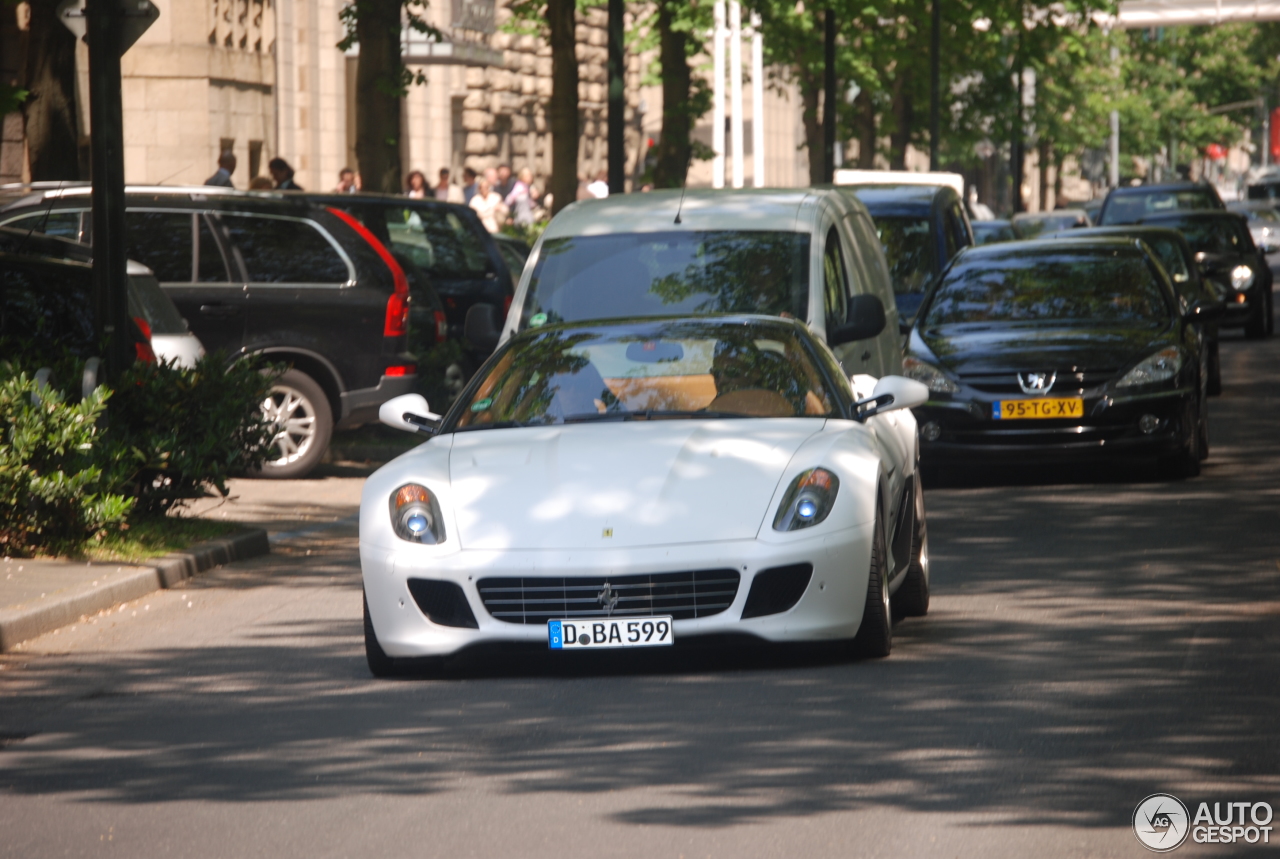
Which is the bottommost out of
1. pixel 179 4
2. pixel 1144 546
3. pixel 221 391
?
pixel 1144 546

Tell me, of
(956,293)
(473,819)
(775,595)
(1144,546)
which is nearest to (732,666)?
(775,595)

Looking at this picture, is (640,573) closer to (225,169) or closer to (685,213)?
(685,213)

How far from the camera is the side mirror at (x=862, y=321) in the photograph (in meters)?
10.7

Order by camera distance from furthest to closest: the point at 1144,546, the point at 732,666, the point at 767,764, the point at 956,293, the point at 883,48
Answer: the point at 883,48
the point at 956,293
the point at 1144,546
the point at 732,666
the point at 767,764

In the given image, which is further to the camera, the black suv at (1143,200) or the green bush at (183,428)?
the black suv at (1143,200)

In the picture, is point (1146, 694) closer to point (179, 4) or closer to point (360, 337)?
point (360, 337)

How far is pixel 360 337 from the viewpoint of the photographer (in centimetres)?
1499

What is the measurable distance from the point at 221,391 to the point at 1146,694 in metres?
6.03

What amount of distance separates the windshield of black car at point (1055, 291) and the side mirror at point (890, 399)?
225 inches

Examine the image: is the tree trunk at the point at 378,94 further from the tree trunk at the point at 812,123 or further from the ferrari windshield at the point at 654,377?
the tree trunk at the point at 812,123

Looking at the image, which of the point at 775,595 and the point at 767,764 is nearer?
the point at 767,764

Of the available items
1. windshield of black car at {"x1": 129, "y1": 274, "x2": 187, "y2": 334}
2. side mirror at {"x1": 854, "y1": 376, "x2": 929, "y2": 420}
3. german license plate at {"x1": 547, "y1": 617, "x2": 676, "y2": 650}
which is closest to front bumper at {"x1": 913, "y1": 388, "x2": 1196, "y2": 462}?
side mirror at {"x1": 854, "y1": 376, "x2": 929, "y2": 420}

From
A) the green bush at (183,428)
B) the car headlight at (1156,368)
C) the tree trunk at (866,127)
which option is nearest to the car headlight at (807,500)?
the green bush at (183,428)

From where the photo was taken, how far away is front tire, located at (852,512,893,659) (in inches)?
296
